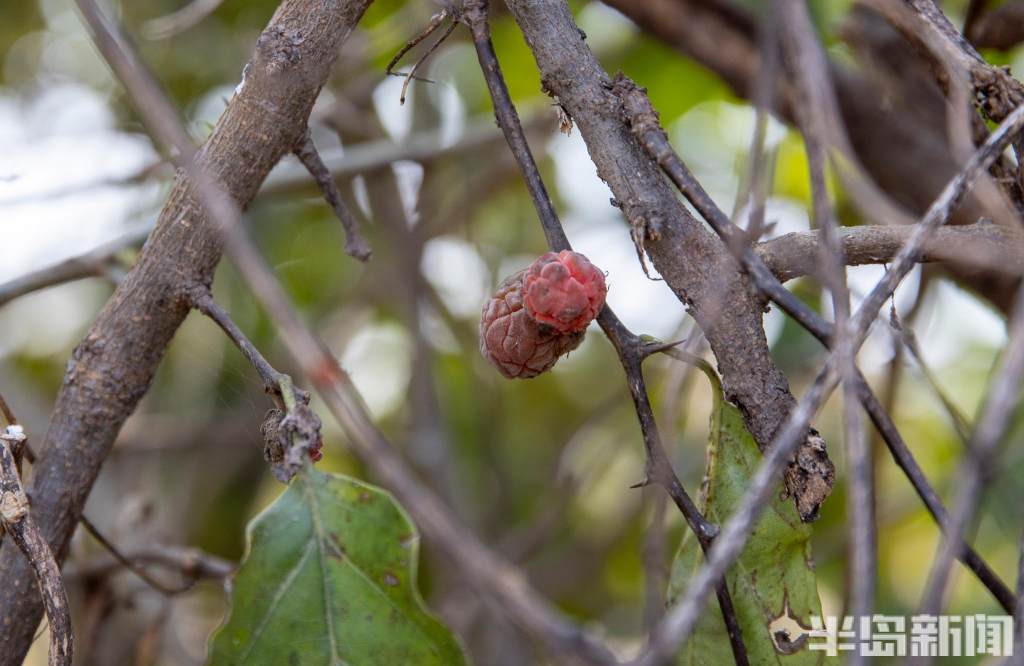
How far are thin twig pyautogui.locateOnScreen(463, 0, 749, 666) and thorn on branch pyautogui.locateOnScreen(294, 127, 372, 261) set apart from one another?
164 mm

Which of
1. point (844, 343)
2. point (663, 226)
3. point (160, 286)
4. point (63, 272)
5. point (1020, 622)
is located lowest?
point (1020, 622)

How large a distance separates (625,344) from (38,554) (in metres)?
0.41

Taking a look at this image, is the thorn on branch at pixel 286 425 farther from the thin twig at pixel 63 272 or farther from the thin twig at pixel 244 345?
the thin twig at pixel 63 272

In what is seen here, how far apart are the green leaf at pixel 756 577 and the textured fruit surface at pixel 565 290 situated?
0.10 metres

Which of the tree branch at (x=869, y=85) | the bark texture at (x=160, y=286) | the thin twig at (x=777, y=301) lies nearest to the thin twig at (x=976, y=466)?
the thin twig at (x=777, y=301)

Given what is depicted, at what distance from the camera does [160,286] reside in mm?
732

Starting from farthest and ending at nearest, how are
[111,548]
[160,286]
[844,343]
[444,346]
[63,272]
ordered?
[444,346], [63,272], [111,548], [160,286], [844,343]

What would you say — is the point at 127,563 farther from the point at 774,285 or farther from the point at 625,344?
the point at 774,285

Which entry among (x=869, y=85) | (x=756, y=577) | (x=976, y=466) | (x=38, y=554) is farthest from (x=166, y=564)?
(x=869, y=85)

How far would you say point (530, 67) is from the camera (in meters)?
1.94

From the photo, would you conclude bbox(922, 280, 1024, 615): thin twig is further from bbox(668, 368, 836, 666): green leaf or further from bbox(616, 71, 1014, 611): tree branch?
bbox(668, 368, 836, 666): green leaf

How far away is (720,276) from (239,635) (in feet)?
1.26

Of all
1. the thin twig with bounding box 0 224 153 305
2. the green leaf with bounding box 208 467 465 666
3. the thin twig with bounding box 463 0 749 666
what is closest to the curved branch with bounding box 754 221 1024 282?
the thin twig with bounding box 463 0 749 666

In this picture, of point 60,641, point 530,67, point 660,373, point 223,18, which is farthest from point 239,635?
point 223,18
